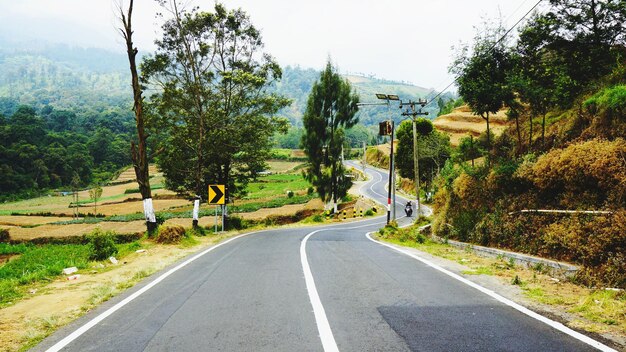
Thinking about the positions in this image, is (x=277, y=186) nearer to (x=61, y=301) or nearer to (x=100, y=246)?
(x=100, y=246)

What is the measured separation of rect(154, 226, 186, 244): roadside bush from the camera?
16562mm

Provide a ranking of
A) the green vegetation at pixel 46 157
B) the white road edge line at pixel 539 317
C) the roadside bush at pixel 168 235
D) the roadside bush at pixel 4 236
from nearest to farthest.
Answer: the white road edge line at pixel 539 317 → the roadside bush at pixel 168 235 → the roadside bush at pixel 4 236 → the green vegetation at pixel 46 157

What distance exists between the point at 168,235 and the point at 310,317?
12.9 metres

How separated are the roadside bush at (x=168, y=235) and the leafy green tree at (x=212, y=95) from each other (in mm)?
6031

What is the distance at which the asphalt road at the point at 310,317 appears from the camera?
4.34 meters

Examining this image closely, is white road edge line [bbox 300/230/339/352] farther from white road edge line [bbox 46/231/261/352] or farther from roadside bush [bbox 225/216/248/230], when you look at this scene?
roadside bush [bbox 225/216/248/230]

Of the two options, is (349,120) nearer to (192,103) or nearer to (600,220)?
(192,103)

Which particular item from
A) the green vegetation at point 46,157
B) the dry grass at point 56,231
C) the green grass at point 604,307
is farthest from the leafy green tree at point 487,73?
the green vegetation at point 46,157

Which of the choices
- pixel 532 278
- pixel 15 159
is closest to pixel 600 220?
pixel 532 278

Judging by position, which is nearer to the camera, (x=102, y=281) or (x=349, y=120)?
(x=102, y=281)

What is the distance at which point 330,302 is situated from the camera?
6090 millimetres

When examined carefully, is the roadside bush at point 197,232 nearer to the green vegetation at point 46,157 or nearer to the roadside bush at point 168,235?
the roadside bush at point 168,235

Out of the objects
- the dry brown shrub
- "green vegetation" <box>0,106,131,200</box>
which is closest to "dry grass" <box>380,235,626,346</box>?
the dry brown shrub

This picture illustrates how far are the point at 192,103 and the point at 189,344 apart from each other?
22772 mm
